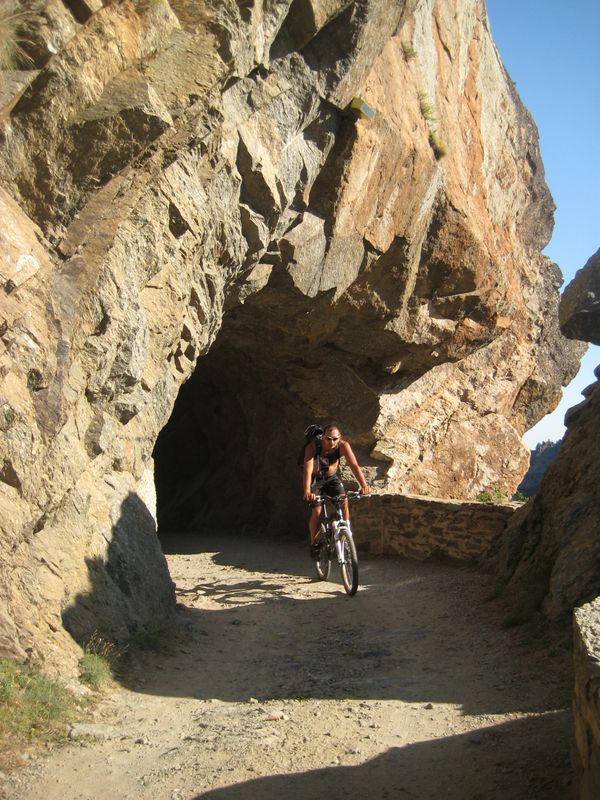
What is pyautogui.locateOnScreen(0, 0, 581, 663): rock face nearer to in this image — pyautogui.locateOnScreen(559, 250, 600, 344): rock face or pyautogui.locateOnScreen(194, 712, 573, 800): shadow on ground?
pyautogui.locateOnScreen(194, 712, 573, 800): shadow on ground

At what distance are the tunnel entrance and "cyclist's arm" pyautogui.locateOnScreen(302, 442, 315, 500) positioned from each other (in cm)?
346

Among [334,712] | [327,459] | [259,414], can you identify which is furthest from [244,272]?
[259,414]

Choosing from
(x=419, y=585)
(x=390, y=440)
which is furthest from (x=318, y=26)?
(x=390, y=440)

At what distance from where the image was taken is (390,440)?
13711 millimetres

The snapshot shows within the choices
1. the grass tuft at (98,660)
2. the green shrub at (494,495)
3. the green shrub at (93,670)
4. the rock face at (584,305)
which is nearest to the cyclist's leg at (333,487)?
the grass tuft at (98,660)

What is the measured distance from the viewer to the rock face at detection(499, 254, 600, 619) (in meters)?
5.42

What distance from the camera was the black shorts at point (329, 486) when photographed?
7.93m

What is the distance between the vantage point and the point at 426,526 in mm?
9344

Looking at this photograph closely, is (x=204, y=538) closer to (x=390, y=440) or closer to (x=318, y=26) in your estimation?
(x=390, y=440)

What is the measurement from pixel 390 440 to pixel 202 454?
6.20m

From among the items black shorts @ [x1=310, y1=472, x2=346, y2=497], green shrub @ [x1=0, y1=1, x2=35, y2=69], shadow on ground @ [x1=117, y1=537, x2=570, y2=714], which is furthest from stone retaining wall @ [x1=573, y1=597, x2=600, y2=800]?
black shorts @ [x1=310, y1=472, x2=346, y2=497]

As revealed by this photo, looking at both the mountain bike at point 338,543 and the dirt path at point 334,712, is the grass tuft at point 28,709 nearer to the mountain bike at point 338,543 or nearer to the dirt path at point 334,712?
the dirt path at point 334,712

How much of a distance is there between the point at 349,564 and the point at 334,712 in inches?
121

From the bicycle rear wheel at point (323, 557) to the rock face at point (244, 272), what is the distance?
6.07ft
